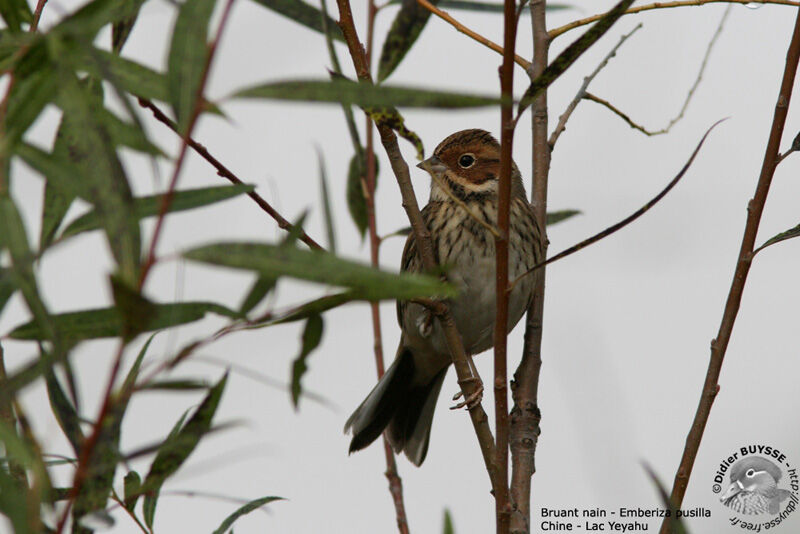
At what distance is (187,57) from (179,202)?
0.17m

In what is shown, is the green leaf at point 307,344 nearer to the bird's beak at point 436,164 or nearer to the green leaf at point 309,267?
the green leaf at point 309,267

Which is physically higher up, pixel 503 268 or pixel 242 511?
pixel 503 268

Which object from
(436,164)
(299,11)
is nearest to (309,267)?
(299,11)

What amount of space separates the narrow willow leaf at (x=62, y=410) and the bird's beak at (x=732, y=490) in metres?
1.72

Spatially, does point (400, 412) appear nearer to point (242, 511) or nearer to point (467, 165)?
point (467, 165)

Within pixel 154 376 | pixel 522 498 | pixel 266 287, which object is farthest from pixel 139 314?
pixel 522 498

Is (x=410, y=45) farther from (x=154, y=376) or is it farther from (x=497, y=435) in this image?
(x=154, y=376)

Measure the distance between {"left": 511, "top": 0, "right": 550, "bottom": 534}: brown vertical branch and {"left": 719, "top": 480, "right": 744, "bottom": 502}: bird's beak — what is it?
504 mm

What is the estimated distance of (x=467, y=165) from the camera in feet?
13.0

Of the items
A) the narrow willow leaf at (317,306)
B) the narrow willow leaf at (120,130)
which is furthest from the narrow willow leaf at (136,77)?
the narrow willow leaf at (317,306)

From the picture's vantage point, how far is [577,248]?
4.85 ft

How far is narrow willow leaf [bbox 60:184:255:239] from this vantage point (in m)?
1.18

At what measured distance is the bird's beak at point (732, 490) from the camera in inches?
100

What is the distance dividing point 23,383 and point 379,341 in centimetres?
160
